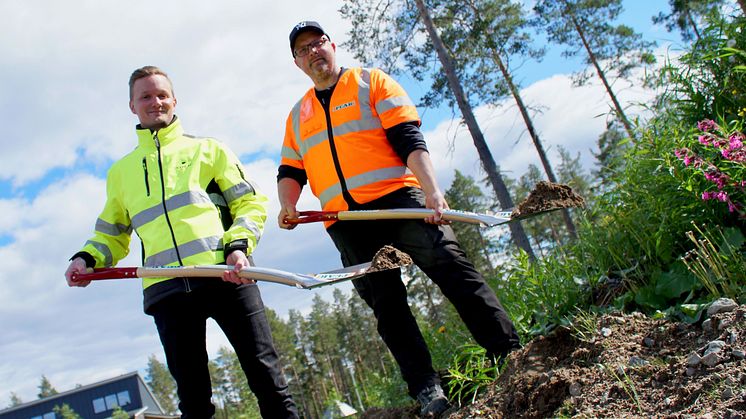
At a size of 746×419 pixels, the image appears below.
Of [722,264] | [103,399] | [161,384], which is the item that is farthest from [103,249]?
[161,384]

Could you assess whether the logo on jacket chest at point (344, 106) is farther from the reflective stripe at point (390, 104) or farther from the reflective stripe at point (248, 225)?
the reflective stripe at point (248, 225)

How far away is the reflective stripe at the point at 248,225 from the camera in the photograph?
3.41 meters

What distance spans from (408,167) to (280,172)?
0.99m

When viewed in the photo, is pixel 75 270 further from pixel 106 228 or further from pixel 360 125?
pixel 360 125

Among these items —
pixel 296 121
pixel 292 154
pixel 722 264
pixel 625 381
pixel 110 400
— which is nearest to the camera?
Result: pixel 625 381

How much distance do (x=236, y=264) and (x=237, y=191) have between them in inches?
21.2

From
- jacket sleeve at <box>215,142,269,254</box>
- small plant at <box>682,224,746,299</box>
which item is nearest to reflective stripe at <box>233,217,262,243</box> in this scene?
jacket sleeve at <box>215,142,269,254</box>

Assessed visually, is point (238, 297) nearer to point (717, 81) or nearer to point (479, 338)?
point (479, 338)

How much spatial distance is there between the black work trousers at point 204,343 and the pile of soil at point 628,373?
36.7 inches

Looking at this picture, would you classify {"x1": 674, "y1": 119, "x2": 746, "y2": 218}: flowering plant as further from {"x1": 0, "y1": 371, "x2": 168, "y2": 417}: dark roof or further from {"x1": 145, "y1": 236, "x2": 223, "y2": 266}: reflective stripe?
{"x1": 0, "y1": 371, "x2": 168, "y2": 417}: dark roof

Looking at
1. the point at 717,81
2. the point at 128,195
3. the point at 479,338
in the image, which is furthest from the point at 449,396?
the point at 717,81

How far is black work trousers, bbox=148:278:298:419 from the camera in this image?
322cm

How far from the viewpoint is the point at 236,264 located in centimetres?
322

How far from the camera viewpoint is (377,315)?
11.7 feet
